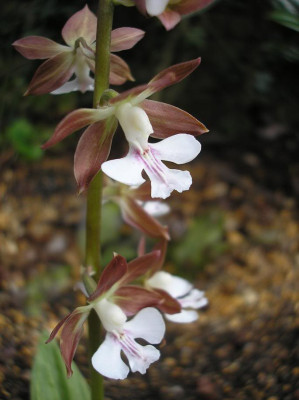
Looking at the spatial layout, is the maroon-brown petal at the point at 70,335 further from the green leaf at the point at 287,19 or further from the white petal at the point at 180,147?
the green leaf at the point at 287,19

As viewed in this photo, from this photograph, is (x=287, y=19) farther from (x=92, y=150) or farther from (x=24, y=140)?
(x=24, y=140)

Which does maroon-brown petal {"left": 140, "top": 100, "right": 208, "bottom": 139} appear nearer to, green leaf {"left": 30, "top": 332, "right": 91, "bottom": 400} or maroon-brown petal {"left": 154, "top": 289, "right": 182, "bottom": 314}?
maroon-brown petal {"left": 154, "top": 289, "right": 182, "bottom": 314}

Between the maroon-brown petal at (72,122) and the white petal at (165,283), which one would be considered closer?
the maroon-brown petal at (72,122)

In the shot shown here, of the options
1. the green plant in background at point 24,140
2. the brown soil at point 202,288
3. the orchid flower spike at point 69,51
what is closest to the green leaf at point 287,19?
the orchid flower spike at point 69,51

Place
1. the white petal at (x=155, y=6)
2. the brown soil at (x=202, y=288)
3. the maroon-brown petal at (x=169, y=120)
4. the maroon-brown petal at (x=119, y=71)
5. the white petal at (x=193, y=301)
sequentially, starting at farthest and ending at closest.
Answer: the brown soil at (x=202, y=288), the white petal at (x=193, y=301), the maroon-brown petal at (x=119, y=71), the maroon-brown petal at (x=169, y=120), the white petal at (x=155, y=6)

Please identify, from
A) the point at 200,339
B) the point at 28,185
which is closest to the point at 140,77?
the point at 28,185

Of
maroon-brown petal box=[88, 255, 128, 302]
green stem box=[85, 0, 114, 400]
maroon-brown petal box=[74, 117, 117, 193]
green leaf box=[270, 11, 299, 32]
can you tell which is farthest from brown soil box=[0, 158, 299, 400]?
green leaf box=[270, 11, 299, 32]

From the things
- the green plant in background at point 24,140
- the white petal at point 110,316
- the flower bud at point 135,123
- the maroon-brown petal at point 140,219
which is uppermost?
the flower bud at point 135,123
